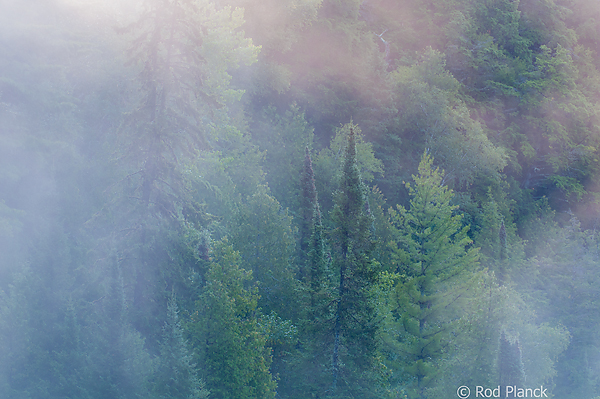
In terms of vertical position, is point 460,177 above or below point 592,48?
Answer: below

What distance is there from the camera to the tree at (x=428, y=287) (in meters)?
24.6

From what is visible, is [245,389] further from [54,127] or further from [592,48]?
[592,48]

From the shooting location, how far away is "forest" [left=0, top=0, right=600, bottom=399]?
1933 cm

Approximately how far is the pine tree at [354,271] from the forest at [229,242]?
84 millimetres

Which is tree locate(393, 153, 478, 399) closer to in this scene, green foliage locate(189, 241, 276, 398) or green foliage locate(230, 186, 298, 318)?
green foliage locate(230, 186, 298, 318)

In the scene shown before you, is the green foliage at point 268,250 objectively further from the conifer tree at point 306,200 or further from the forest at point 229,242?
the conifer tree at point 306,200

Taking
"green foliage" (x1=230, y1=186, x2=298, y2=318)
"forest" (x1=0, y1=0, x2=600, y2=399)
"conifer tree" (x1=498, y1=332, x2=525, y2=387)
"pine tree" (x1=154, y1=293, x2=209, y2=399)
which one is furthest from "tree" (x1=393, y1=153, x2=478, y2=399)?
"pine tree" (x1=154, y1=293, x2=209, y2=399)

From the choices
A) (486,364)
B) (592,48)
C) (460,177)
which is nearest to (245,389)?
(486,364)

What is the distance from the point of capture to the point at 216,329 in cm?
1795

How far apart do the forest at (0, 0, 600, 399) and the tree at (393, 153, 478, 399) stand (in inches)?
4.1

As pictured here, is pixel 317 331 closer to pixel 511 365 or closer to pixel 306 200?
pixel 511 365

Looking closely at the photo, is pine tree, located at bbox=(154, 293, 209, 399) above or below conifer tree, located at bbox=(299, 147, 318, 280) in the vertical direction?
below

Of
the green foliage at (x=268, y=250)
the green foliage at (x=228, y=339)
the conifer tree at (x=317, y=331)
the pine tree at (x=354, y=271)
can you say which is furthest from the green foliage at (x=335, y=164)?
the green foliage at (x=228, y=339)

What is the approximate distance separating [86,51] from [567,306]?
132 ft
